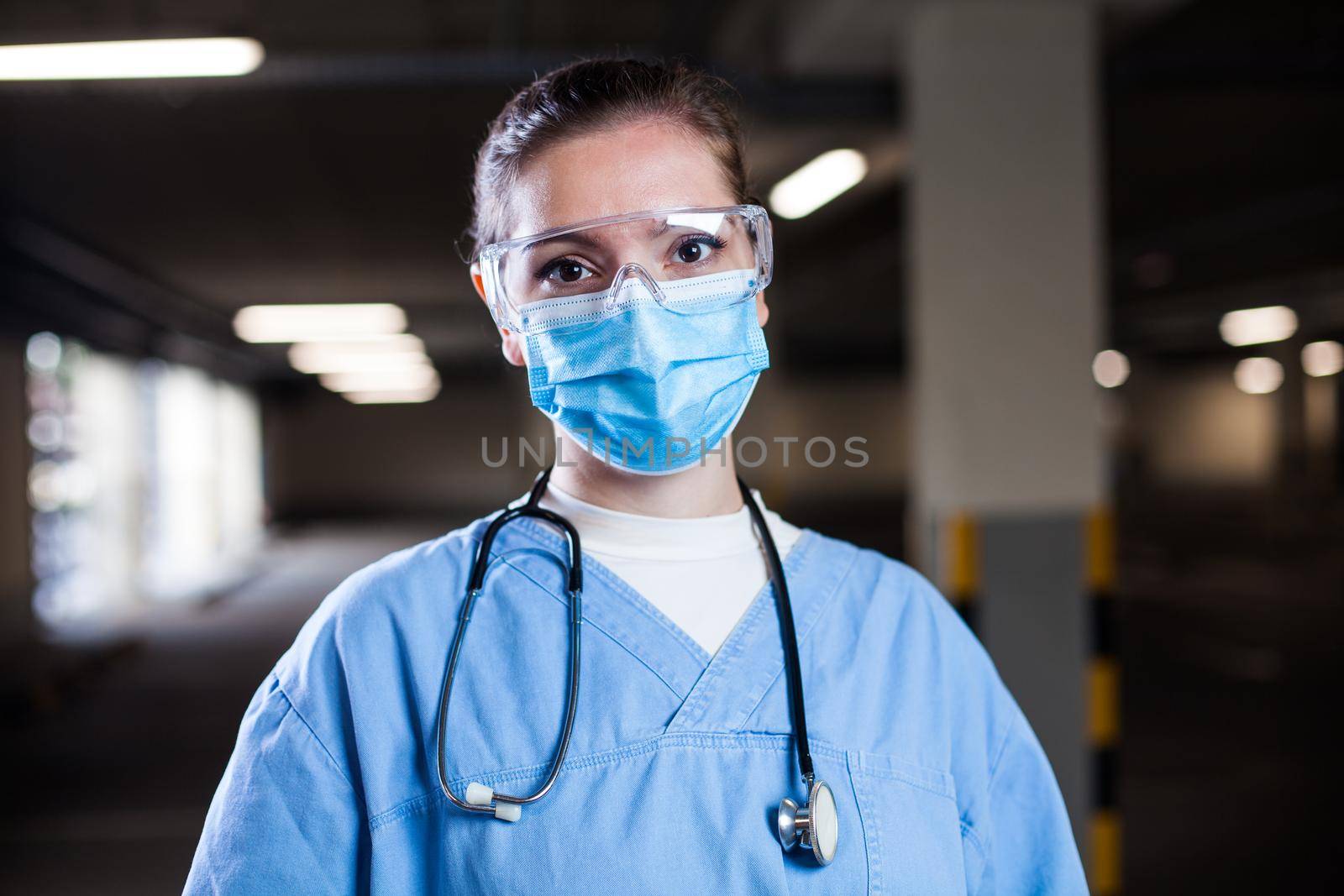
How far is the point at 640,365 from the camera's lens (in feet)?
3.18

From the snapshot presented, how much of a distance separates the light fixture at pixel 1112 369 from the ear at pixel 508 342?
14727mm

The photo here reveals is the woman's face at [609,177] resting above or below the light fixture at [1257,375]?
below

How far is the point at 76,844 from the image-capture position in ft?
12.1

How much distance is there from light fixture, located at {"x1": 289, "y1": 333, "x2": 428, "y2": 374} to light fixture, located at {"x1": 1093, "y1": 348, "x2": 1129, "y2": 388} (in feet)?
33.6

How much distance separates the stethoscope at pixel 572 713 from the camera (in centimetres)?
81

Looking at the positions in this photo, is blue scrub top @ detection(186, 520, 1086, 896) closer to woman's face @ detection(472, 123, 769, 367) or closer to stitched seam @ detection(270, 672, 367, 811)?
stitched seam @ detection(270, 672, 367, 811)

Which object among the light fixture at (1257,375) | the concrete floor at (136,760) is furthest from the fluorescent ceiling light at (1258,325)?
the concrete floor at (136,760)

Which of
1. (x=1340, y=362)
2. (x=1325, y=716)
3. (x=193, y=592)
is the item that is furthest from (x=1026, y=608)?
(x=1340, y=362)

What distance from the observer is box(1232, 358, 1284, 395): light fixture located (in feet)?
48.8

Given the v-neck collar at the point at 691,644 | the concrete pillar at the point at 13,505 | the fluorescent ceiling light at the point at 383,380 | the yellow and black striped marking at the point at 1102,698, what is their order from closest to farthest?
the v-neck collar at the point at 691,644 → the yellow and black striped marking at the point at 1102,698 → the concrete pillar at the point at 13,505 → the fluorescent ceiling light at the point at 383,380

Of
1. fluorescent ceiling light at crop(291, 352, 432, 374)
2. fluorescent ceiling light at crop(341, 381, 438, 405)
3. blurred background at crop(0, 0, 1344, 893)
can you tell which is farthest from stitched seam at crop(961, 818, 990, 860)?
fluorescent ceiling light at crop(341, 381, 438, 405)

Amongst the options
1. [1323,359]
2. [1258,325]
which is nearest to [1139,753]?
[1258,325]

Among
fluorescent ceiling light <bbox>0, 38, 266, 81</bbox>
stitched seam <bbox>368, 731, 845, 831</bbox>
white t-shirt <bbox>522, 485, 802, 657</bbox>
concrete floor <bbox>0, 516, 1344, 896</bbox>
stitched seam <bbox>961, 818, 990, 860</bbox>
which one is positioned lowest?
concrete floor <bbox>0, 516, 1344, 896</bbox>

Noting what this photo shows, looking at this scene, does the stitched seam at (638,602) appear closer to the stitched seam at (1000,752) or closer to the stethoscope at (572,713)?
the stethoscope at (572,713)
